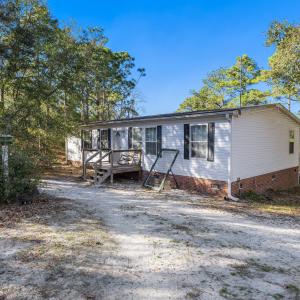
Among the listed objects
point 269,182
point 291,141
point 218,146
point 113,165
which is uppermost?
point 291,141

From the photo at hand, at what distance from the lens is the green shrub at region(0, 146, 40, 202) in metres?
6.23

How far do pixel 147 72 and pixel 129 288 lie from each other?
85.7ft

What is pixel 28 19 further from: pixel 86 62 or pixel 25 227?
pixel 25 227

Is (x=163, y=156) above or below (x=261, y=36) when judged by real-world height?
below

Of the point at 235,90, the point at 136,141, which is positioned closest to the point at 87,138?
the point at 136,141

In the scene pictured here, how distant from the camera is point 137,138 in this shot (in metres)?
13.0

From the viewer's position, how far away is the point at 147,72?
2741 centimetres

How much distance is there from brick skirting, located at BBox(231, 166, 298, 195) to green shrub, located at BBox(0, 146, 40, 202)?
6534 mm

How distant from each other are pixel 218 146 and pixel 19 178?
646 centimetres

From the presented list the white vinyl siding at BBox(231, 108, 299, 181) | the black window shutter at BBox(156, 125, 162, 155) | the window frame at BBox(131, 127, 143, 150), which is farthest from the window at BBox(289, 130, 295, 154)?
the window frame at BBox(131, 127, 143, 150)

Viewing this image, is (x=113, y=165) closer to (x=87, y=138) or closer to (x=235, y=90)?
(x=87, y=138)

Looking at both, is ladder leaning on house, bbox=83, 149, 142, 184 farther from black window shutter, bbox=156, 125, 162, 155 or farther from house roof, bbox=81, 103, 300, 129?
house roof, bbox=81, 103, 300, 129

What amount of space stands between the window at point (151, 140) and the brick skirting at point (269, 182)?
3967 millimetres

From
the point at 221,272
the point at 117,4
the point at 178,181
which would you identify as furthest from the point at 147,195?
the point at 117,4
